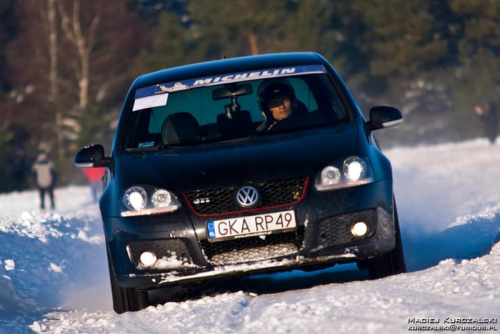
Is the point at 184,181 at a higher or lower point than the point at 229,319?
higher

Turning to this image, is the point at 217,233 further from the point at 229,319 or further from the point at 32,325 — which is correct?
the point at 32,325

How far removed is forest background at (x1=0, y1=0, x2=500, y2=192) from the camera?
55.9m

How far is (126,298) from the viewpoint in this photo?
7090mm

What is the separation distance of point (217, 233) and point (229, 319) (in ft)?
2.23

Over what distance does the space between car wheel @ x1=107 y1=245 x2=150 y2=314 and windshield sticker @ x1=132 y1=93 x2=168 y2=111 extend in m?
1.30

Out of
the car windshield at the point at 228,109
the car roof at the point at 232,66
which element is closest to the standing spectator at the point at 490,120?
the car roof at the point at 232,66

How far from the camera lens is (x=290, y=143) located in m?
7.09

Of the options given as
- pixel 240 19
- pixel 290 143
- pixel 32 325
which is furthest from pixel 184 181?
pixel 240 19

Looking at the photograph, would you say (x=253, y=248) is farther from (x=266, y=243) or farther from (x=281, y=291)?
(x=281, y=291)

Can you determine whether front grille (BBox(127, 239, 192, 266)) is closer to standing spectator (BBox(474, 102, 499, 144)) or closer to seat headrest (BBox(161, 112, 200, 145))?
seat headrest (BBox(161, 112, 200, 145))

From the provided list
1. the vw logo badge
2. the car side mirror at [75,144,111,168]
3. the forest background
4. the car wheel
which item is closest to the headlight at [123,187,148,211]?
the car wheel

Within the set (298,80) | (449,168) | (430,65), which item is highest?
(298,80)

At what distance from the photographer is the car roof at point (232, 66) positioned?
8188mm

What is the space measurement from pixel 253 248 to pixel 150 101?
1.77 meters
